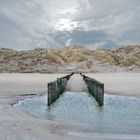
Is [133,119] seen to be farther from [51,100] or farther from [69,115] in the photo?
[51,100]

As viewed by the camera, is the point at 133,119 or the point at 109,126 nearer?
the point at 109,126

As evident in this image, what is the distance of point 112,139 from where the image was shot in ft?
46.8

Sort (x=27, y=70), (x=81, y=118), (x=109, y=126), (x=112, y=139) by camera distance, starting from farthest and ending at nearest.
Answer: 1. (x=27, y=70)
2. (x=81, y=118)
3. (x=109, y=126)
4. (x=112, y=139)

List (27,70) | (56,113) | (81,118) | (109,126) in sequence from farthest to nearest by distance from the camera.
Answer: (27,70) → (56,113) → (81,118) → (109,126)

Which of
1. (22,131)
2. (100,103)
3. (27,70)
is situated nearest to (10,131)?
(22,131)

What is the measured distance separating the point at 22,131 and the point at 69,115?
22.5 feet

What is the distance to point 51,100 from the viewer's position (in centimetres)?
2892

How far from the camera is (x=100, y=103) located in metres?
28.1

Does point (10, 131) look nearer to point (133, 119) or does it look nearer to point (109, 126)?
point (109, 126)

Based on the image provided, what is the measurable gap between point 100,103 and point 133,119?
793cm

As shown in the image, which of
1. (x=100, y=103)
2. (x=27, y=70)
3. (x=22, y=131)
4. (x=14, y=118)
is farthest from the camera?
(x=27, y=70)

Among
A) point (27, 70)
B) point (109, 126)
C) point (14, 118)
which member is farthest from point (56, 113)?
point (27, 70)

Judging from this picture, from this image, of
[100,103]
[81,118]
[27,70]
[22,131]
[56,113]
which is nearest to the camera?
[22,131]

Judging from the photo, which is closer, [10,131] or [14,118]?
[10,131]
